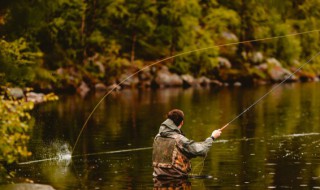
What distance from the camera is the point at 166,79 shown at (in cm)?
6825

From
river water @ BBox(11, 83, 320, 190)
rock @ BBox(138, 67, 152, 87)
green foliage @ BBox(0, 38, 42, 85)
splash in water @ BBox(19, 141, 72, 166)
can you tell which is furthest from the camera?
rock @ BBox(138, 67, 152, 87)

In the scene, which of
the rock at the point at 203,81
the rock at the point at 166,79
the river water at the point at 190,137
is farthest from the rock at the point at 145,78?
the river water at the point at 190,137

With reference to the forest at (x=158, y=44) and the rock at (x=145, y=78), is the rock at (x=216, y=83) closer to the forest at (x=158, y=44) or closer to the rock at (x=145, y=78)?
the forest at (x=158, y=44)

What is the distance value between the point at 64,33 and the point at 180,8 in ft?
40.4

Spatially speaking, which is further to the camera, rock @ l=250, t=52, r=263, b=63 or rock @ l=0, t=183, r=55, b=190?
rock @ l=250, t=52, r=263, b=63

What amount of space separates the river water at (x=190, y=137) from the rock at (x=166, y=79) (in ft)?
71.2

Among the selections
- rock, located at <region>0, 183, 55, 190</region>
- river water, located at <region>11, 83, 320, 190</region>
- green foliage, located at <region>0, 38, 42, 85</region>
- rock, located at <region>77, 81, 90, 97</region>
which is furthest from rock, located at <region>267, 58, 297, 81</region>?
rock, located at <region>0, 183, 55, 190</region>

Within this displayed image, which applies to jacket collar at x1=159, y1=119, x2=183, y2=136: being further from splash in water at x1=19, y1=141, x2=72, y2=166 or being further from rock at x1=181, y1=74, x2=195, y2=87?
rock at x1=181, y1=74, x2=195, y2=87

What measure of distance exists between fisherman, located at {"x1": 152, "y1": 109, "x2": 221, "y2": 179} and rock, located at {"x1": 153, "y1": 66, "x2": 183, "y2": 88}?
166 ft

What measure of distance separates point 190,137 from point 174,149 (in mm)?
10828

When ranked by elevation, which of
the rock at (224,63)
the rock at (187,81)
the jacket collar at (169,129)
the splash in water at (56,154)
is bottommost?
the splash in water at (56,154)

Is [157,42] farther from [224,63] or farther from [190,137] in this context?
[190,137]

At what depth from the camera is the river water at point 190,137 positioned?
17.6 meters

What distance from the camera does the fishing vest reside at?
16.5 metres
